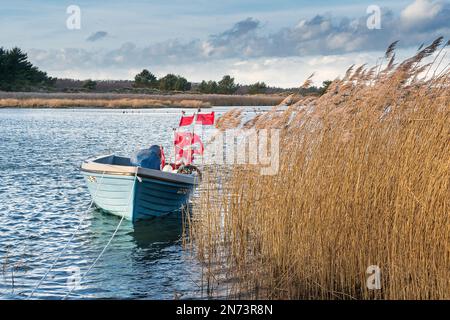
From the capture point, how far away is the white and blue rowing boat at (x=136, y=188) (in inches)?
469

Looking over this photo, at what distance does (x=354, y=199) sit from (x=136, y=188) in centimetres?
603

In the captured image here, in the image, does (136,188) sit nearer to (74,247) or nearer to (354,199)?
(74,247)

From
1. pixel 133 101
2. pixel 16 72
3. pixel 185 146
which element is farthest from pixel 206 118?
pixel 16 72

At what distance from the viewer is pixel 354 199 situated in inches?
262

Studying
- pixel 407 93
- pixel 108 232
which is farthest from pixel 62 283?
pixel 407 93

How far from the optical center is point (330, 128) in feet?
23.8

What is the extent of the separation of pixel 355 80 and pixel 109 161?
7.54 meters

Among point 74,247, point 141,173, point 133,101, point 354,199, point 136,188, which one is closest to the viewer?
point 354,199

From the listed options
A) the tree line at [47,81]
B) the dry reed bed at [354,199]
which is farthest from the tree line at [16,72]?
the dry reed bed at [354,199]

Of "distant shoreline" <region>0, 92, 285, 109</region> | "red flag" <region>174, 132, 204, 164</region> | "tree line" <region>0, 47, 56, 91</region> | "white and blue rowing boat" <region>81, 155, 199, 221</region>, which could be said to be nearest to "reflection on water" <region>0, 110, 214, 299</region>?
"white and blue rowing boat" <region>81, 155, 199, 221</region>

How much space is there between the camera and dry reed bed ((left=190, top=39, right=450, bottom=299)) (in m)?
6.09

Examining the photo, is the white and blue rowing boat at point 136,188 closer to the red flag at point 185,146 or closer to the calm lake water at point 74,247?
the calm lake water at point 74,247

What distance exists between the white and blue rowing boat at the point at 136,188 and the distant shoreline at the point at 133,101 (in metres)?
48.5
